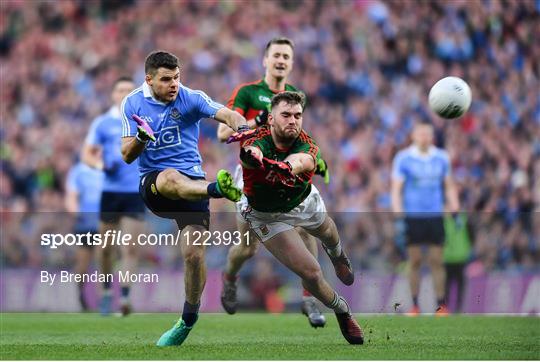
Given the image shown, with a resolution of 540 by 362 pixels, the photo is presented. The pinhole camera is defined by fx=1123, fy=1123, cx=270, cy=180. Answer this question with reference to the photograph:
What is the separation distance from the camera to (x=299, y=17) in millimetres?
21766

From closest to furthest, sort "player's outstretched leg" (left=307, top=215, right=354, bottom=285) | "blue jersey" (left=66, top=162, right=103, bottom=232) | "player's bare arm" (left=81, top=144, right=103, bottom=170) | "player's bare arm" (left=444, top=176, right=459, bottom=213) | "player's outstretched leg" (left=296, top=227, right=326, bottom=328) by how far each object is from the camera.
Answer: "player's outstretched leg" (left=307, top=215, right=354, bottom=285)
"player's outstretched leg" (left=296, top=227, right=326, bottom=328)
"player's bare arm" (left=81, top=144, right=103, bottom=170)
"player's bare arm" (left=444, top=176, right=459, bottom=213)
"blue jersey" (left=66, top=162, right=103, bottom=232)

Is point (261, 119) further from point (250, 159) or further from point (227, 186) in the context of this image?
point (227, 186)

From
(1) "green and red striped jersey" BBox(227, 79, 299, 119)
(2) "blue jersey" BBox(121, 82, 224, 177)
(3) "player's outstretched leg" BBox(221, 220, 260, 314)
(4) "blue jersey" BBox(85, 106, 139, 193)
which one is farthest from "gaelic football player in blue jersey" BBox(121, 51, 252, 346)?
(4) "blue jersey" BBox(85, 106, 139, 193)

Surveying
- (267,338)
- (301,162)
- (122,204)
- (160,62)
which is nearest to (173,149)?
(160,62)

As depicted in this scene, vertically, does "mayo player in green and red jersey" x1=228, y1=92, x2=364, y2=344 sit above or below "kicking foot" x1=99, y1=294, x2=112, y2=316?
above

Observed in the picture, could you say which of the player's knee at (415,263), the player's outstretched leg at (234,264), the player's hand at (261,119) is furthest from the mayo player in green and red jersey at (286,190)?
the player's knee at (415,263)

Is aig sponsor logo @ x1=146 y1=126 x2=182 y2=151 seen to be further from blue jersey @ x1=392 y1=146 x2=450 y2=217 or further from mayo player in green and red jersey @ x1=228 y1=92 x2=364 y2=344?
blue jersey @ x1=392 y1=146 x2=450 y2=217

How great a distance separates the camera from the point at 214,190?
25.4 feet

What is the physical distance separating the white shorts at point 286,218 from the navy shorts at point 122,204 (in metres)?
3.24

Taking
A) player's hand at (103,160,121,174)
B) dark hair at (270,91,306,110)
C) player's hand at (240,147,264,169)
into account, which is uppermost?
dark hair at (270,91,306,110)

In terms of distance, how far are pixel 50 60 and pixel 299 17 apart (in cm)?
493

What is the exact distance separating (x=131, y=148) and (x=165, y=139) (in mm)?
506

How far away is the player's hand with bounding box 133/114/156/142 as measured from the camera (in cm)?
808

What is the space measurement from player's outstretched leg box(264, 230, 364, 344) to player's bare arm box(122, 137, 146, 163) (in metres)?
1.23
